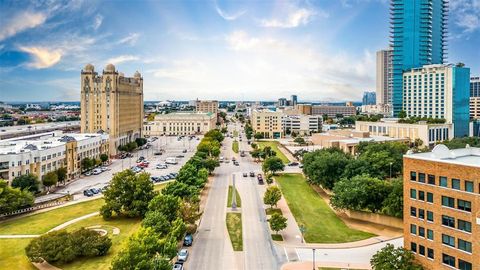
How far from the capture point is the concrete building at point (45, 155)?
6744cm

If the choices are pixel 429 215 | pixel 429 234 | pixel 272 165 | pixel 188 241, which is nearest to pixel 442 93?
pixel 272 165

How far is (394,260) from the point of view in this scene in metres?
33.5

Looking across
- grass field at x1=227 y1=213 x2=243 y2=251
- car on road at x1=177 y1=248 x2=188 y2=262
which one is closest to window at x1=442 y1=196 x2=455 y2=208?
grass field at x1=227 y1=213 x2=243 y2=251

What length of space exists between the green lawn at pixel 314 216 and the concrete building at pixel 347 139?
31.7 metres

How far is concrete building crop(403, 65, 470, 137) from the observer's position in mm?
145750

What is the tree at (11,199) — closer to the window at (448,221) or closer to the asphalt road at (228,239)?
the asphalt road at (228,239)

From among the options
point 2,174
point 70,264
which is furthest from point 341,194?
point 2,174

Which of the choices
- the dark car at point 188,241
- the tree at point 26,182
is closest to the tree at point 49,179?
the tree at point 26,182

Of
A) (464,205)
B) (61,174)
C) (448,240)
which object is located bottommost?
(61,174)

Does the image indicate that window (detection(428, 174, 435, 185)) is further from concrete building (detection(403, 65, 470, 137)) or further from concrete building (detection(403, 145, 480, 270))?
concrete building (detection(403, 65, 470, 137))

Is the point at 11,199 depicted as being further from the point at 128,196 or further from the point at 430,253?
the point at 430,253

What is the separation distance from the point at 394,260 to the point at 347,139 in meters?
83.4

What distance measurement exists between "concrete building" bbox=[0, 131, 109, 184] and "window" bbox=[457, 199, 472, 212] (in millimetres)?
66903

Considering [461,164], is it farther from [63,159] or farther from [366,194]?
[63,159]
